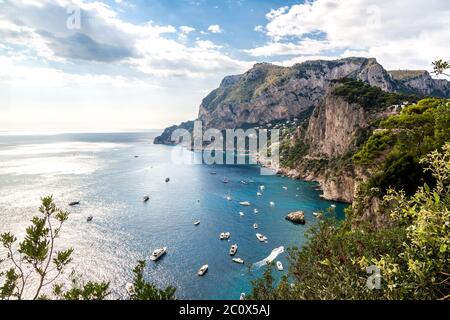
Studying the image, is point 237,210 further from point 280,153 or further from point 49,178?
point 49,178

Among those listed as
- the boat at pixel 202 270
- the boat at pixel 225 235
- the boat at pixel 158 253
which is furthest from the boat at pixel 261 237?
the boat at pixel 158 253

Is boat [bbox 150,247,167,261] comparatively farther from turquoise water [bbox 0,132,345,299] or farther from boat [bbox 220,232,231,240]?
boat [bbox 220,232,231,240]

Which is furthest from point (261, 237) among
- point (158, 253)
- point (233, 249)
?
point (158, 253)

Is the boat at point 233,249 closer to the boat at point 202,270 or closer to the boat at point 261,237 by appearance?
the boat at point 261,237

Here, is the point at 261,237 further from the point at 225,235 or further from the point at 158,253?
the point at 158,253

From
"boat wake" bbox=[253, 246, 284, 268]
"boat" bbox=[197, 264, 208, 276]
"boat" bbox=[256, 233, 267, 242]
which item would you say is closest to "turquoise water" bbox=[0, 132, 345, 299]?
"boat" bbox=[197, 264, 208, 276]
